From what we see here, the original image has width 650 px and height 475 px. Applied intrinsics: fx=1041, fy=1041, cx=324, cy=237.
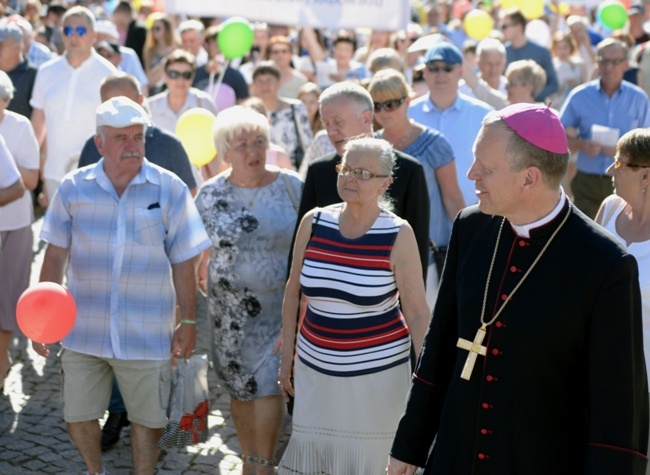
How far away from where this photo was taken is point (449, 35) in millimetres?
16125

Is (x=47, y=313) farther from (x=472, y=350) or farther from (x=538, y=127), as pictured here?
(x=538, y=127)

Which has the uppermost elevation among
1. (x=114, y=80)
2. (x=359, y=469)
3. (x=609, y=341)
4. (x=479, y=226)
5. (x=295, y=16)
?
(x=295, y=16)

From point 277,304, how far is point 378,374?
3.68 ft

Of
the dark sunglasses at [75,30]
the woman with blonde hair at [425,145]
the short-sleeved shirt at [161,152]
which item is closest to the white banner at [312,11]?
the dark sunglasses at [75,30]

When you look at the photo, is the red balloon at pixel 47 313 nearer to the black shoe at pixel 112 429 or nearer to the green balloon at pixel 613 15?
the black shoe at pixel 112 429

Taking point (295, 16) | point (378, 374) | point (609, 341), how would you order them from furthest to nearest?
point (295, 16), point (378, 374), point (609, 341)

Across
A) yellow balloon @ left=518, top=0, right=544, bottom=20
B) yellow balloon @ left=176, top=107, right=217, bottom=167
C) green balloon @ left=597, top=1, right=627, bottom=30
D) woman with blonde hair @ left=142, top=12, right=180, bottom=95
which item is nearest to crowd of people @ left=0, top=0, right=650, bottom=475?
yellow balloon @ left=176, top=107, right=217, bottom=167

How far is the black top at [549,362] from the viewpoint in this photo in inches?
113

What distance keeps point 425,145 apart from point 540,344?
2993mm

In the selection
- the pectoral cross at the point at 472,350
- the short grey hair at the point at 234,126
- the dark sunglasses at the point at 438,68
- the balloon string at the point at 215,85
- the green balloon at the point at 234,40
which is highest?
the green balloon at the point at 234,40

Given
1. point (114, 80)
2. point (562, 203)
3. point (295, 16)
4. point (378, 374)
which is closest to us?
point (562, 203)

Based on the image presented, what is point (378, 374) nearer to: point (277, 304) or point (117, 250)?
point (277, 304)

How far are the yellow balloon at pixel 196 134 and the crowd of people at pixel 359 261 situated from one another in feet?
3.35

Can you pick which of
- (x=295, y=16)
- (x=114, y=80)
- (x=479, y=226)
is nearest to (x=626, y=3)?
(x=295, y=16)
